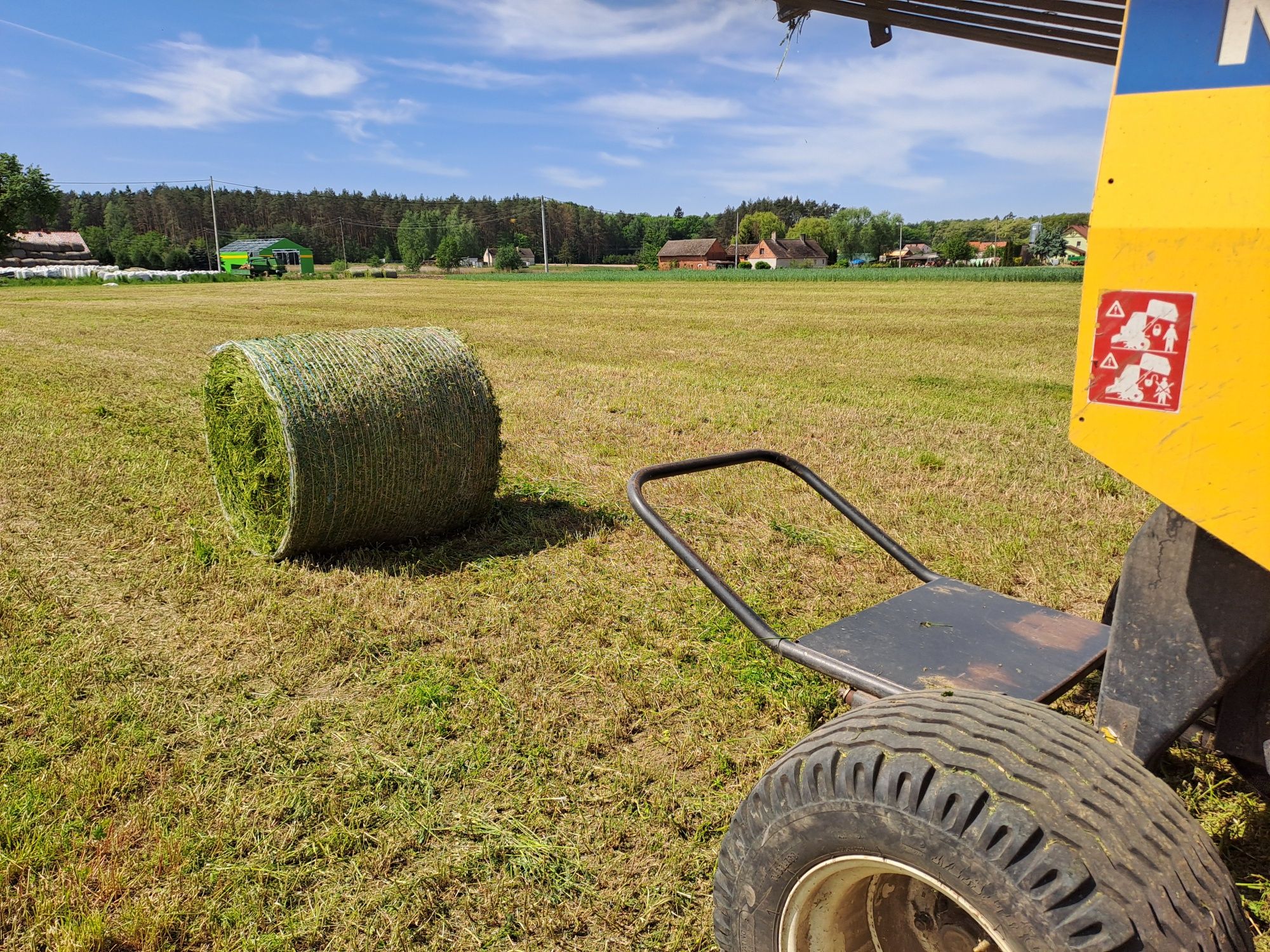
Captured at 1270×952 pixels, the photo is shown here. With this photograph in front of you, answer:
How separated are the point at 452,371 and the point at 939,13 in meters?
3.89

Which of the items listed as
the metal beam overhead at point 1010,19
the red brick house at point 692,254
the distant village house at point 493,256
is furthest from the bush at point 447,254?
the metal beam overhead at point 1010,19

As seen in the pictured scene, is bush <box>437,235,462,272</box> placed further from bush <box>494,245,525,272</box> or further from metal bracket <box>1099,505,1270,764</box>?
metal bracket <box>1099,505,1270,764</box>

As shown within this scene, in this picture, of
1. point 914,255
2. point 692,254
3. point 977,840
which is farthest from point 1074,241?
point 977,840

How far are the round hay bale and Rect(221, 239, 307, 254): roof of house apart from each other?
3908 inches

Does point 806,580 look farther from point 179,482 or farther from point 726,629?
point 179,482

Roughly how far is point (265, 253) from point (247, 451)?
333 ft

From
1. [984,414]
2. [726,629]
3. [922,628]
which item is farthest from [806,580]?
[984,414]

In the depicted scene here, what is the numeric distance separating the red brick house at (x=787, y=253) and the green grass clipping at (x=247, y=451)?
124m

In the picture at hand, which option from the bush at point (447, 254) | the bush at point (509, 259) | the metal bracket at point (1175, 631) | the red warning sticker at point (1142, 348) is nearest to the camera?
the red warning sticker at point (1142, 348)

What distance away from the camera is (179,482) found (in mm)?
6840

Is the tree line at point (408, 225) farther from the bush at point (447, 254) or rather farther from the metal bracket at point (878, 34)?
the metal bracket at point (878, 34)

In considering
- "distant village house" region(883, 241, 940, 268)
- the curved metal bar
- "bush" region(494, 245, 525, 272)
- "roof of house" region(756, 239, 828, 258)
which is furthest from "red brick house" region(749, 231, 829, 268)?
the curved metal bar

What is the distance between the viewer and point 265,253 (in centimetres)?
9606

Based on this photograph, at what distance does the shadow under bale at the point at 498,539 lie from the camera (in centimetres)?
520
